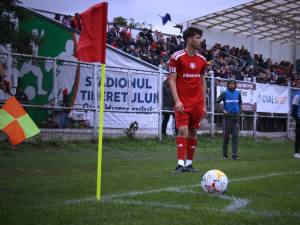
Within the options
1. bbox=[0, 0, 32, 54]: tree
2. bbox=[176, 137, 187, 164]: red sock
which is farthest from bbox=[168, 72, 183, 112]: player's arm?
bbox=[0, 0, 32, 54]: tree

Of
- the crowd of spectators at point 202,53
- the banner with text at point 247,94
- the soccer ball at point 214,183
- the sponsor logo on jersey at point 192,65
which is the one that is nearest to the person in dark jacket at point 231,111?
the sponsor logo on jersey at point 192,65

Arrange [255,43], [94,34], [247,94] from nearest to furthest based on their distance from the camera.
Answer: [94,34] < [247,94] < [255,43]

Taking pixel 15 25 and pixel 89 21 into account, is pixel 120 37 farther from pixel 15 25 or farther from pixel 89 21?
pixel 89 21

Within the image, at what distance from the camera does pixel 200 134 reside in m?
18.8

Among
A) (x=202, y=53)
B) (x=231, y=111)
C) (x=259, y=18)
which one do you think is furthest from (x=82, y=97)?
(x=259, y=18)

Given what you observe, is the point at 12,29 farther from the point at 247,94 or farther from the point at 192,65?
the point at 247,94

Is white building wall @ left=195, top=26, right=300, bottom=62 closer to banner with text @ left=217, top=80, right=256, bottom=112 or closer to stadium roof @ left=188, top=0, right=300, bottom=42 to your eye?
stadium roof @ left=188, top=0, right=300, bottom=42

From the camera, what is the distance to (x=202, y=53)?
95.0 feet

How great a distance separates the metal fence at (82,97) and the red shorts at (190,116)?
591 cm

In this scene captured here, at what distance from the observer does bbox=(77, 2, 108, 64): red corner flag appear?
555 centimetres

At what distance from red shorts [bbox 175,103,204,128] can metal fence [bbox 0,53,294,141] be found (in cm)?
591

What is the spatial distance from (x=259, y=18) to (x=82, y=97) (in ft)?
76.5

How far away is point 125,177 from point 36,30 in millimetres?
A: 12747

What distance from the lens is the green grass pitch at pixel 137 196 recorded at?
454cm
